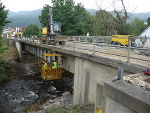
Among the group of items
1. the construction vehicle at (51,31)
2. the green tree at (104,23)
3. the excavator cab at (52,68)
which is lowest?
Result: the excavator cab at (52,68)

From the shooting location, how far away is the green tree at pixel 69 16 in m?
44.2

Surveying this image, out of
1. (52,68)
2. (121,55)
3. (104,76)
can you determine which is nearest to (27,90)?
(52,68)

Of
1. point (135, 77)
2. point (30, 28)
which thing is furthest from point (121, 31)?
point (30, 28)

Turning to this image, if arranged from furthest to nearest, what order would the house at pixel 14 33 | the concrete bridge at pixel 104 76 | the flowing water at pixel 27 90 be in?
the house at pixel 14 33
the flowing water at pixel 27 90
the concrete bridge at pixel 104 76

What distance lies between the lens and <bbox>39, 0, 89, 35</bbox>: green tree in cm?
4416

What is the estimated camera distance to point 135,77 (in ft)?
19.3

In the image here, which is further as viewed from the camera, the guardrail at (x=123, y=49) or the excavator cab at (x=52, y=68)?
the excavator cab at (x=52, y=68)

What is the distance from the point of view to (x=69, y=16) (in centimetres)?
4428

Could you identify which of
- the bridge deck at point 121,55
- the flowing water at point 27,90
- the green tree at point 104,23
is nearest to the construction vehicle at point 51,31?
the flowing water at point 27,90

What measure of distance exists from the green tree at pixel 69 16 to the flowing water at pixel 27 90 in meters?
20.0

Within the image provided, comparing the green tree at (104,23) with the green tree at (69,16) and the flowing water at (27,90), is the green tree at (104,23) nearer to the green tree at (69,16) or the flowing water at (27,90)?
the green tree at (69,16)

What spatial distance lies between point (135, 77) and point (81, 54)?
23.8 feet

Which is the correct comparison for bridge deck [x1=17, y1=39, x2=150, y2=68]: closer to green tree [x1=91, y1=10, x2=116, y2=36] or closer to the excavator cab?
the excavator cab

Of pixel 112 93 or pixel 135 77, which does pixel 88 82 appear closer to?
pixel 135 77
